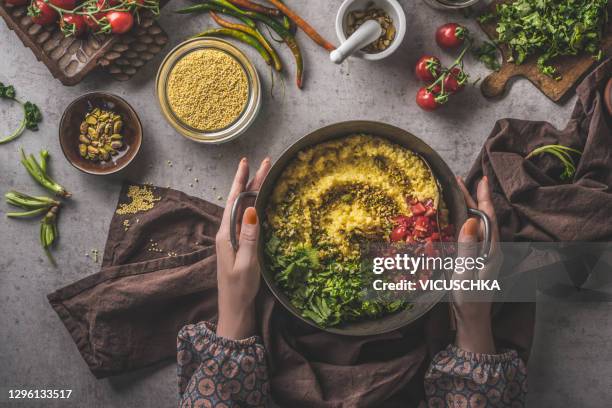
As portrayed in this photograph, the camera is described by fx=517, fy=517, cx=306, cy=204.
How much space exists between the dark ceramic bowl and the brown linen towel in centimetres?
20

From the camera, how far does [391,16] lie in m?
2.60

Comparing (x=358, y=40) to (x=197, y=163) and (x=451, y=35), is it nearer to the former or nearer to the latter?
(x=451, y=35)

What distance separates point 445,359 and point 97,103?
2174 millimetres

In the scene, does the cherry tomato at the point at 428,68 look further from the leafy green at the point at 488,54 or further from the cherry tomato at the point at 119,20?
the cherry tomato at the point at 119,20

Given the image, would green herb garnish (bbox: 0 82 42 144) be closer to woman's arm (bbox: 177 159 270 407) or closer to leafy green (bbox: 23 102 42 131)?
leafy green (bbox: 23 102 42 131)

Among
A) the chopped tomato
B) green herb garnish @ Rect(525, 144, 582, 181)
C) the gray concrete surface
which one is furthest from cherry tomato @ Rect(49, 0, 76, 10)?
green herb garnish @ Rect(525, 144, 582, 181)

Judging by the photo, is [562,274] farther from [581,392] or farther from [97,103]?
[97,103]

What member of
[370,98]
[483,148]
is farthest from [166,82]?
[483,148]

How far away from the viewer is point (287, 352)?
98.7 inches

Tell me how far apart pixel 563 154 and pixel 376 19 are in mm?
1151

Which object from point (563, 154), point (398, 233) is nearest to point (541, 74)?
point (563, 154)

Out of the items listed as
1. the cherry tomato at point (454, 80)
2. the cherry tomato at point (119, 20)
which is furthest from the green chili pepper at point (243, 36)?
the cherry tomato at point (454, 80)

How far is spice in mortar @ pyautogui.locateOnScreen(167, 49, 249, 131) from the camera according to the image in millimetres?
2641

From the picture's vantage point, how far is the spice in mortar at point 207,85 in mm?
2641
